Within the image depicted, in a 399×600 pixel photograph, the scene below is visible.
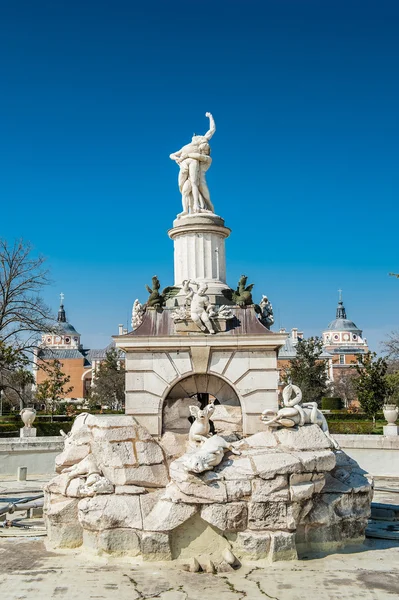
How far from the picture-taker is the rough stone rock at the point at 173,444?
1135cm

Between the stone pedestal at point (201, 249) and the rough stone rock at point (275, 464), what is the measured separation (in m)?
5.04

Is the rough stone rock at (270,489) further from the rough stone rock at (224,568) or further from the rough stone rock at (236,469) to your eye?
the rough stone rock at (224,568)

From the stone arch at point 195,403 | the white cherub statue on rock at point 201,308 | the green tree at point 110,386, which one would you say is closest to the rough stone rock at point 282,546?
the stone arch at point 195,403

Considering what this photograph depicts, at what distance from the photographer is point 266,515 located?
8906mm

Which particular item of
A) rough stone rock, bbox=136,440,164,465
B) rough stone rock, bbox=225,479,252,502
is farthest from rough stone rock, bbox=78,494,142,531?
rough stone rock, bbox=225,479,252,502

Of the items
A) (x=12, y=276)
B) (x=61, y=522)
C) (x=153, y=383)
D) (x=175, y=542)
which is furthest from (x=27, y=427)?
(x=175, y=542)

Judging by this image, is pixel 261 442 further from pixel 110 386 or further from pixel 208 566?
pixel 110 386

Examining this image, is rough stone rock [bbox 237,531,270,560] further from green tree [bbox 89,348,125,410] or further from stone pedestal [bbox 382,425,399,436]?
green tree [bbox 89,348,125,410]

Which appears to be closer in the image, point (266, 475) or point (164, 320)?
point (266, 475)

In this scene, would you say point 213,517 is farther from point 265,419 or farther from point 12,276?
point 12,276

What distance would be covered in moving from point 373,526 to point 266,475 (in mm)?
3804

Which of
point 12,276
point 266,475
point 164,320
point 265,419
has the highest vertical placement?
point 12,276

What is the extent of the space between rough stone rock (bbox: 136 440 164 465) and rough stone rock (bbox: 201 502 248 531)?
1.47m

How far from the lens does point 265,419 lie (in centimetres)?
1030
